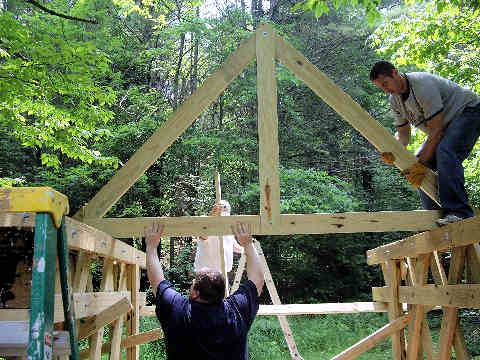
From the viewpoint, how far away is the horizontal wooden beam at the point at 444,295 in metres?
2.64

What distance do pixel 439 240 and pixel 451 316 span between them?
0.47m

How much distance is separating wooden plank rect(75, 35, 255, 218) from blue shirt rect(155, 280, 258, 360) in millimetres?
1010

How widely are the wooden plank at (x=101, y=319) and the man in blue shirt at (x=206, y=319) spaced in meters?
0.52

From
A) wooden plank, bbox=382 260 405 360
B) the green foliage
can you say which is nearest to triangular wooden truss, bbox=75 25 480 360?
wooden plank, bbox=382 260 405 360

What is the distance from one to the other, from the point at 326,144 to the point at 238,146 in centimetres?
287

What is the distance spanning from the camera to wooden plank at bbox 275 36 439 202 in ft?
11.3

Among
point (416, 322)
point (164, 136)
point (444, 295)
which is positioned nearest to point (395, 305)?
point (416, 322)

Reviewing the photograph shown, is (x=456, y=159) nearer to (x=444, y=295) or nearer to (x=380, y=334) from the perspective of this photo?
(x=444, y=295)

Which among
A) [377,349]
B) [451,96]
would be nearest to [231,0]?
[377,349]

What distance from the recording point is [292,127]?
13.1 metres

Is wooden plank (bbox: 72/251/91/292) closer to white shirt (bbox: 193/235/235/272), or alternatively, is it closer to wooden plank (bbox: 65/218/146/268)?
wooden plank (bbox: 65/218/146/268)

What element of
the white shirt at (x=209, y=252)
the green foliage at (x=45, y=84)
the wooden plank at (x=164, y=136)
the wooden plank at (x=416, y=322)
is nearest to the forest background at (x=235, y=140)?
the green foliage at (x=45, y=84)

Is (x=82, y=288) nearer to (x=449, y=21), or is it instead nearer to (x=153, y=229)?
(x=153, y=229)

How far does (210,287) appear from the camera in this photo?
2482mm
